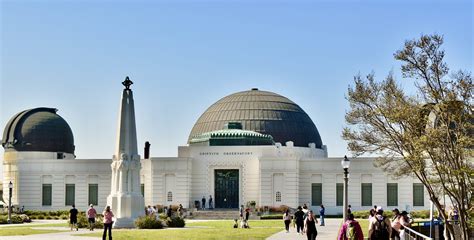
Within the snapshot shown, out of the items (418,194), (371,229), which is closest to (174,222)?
(371,229)

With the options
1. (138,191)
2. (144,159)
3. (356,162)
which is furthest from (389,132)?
(144,159)

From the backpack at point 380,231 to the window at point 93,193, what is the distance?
58.5 metres

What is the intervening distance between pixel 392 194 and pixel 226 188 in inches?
579

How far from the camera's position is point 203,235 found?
132ft

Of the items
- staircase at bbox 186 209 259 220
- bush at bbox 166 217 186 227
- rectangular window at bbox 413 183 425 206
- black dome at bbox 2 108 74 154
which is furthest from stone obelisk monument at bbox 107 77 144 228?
black dome at bbox 2 108 74 154

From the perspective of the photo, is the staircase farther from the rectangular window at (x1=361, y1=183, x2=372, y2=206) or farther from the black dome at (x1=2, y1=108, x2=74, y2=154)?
the black dome at (x1=2, y1=108, x2=74, y2=154)

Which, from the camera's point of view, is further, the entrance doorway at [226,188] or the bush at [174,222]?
the entrance doorway at [226,188]

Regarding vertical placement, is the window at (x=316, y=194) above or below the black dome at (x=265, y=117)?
below

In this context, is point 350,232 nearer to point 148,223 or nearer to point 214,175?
point 148,223

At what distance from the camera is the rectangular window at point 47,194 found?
80688 millimetres

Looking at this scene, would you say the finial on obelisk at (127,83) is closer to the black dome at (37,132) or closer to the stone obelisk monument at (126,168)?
the stone obelisk monument at (126,168)

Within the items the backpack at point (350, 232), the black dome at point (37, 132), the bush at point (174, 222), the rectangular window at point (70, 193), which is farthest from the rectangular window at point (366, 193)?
the backpack at point (350, 232)

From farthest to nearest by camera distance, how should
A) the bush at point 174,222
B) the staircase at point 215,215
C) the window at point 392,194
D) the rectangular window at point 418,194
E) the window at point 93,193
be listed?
1. the window at point 93,193
2. the window at point 392,194
3. the rectangular window at point 418,194
4. the staircase at point 215,215
5. the bush at point 174,222

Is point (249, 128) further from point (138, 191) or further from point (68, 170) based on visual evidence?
point (138, 191)
